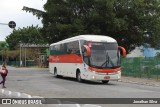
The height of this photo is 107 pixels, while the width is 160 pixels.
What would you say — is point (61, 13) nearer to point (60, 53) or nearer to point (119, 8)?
point (119, 8)

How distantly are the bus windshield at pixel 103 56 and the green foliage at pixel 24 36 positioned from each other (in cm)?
8592

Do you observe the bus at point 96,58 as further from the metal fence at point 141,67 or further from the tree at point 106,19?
the tree at point 106,19

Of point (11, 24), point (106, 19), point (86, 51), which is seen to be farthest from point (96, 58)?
point (11, 24)

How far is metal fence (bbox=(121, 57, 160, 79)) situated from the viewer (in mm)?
36062

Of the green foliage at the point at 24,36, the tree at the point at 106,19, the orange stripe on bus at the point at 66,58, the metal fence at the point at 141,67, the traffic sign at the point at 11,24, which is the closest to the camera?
the orange stripe on bus at the point at 66,58

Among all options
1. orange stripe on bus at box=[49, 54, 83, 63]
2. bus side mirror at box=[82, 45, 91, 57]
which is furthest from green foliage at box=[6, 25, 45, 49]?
bus side mirror at box=[82, 45, 91, 57]

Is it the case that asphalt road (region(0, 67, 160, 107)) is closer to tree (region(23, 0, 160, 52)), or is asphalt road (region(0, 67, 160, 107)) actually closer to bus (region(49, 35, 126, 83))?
bus (region(49, 35, 126, 83))

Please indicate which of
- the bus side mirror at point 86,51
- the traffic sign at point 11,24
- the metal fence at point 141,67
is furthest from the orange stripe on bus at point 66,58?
the traffic sign at point 11,24

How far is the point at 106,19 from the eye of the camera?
49.9 meters

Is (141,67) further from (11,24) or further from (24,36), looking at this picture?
(24,36)

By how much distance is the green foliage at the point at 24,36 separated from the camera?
4633 inches

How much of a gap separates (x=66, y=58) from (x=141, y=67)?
751 centimetres

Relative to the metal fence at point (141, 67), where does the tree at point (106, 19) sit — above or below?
above

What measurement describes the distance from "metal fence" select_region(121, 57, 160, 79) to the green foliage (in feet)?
247
